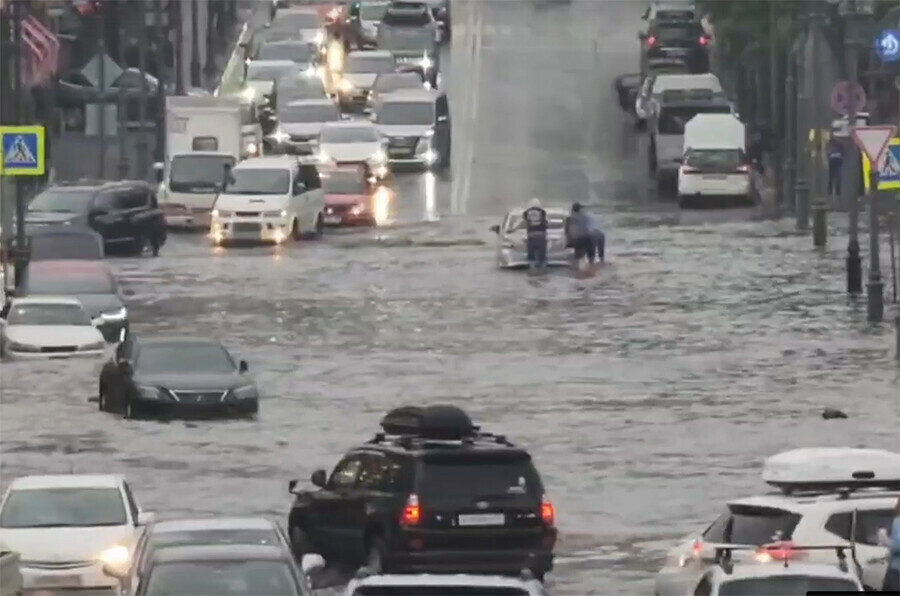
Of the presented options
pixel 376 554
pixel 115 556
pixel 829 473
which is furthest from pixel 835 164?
pixel 115 556

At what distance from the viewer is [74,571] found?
74.1ft

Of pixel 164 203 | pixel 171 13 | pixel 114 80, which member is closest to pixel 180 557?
pixel 164 203

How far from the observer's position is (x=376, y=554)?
2320cm

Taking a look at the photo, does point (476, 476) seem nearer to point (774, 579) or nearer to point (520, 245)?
point (774, 579)

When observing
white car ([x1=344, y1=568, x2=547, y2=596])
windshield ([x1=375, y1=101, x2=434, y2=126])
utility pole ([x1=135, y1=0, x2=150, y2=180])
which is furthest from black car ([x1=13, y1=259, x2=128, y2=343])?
white car ([x1=344, y1=568, x2=547, y2=596])

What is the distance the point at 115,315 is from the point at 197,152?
1946 cm

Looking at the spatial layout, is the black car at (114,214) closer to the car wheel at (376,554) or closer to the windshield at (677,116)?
the windshield at (677,116)

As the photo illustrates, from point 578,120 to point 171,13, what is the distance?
12.6 metres

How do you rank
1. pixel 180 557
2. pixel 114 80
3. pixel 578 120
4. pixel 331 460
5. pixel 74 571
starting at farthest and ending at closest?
pixel 578 120 → pixel 114 80 → pixel 331 460 → pixel 74 571 → pixel 180 557

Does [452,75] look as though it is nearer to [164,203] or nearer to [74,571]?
[164,203]

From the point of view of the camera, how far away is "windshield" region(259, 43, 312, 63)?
82.2 meters

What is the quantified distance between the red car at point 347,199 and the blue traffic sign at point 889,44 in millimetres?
10401

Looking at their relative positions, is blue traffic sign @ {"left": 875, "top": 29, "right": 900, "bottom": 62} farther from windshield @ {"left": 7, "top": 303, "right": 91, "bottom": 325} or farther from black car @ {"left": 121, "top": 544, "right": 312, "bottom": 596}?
black car @ {"left": 121, "top": 544, "right": 312, "bottom": 596}

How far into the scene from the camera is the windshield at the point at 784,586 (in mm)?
17375
